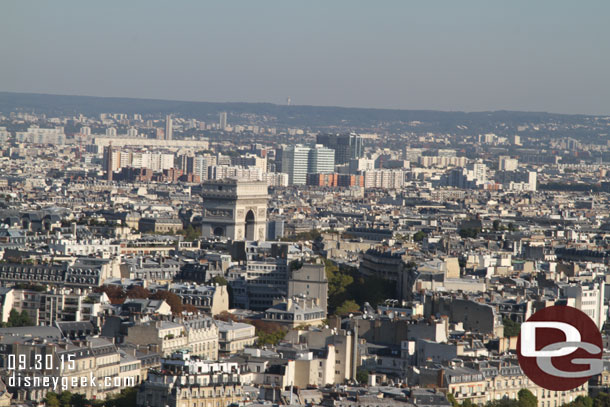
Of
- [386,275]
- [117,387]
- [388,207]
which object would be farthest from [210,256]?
[388,207]

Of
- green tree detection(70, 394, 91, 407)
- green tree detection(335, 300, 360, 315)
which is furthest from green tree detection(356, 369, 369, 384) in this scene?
green tree detection(335, 300, 360, 315)

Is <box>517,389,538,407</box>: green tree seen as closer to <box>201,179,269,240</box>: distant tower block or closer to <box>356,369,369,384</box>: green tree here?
<box>356,369,369,384</box>: green tree

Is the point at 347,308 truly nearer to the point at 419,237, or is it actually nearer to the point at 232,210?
the point at 419,237

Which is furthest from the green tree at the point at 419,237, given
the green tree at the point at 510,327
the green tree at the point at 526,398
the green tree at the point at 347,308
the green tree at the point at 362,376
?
the green tree at the point at 526,398

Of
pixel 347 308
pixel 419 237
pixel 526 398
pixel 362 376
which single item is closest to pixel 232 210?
pixel 419 237

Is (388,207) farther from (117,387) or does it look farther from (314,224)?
(117,387)

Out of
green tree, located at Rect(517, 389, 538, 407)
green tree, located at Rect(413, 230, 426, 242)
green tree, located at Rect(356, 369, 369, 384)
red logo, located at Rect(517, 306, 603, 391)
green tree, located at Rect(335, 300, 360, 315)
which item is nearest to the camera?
green tree, located at Rect(517, 389, 538, 407)

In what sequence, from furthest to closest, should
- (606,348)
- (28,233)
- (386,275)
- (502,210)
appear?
(502,210) → (28,233) → (386,275) → (606,348)
